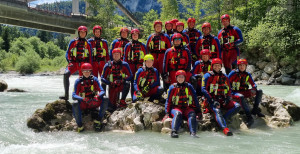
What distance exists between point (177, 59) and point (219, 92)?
130 cm

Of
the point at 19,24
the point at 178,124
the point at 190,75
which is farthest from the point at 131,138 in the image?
the point at 19,24

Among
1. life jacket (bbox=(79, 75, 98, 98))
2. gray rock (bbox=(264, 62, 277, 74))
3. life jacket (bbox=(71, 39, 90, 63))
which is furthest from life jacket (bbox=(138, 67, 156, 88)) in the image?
gray rock (bbox=(264, 62, 277, 74))

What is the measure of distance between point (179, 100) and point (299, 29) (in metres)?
18.8

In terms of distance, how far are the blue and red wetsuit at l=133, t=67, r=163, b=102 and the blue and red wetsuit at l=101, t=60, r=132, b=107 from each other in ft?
0.82

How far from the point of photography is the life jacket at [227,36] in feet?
24.1

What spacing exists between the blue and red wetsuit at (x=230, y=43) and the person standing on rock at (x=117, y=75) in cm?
278

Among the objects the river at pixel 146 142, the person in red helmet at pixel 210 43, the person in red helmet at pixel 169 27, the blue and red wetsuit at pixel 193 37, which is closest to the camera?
the river at pixel 146 142

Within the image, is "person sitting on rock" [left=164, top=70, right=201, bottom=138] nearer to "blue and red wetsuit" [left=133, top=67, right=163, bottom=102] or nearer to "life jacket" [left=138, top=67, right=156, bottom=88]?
"blue and red wetsuit" [left=133, top=67, right=163, bottom=102]

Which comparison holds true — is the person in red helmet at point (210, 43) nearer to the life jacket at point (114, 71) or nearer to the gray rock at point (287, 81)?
the life jacket at point (114, 71)

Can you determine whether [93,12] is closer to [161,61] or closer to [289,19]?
[289,19]

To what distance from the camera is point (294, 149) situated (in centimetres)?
459

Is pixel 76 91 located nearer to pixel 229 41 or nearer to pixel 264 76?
pixel 229 41

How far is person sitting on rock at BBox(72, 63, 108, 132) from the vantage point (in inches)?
232

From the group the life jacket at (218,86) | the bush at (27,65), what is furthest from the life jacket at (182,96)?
the bush at (27,65)
